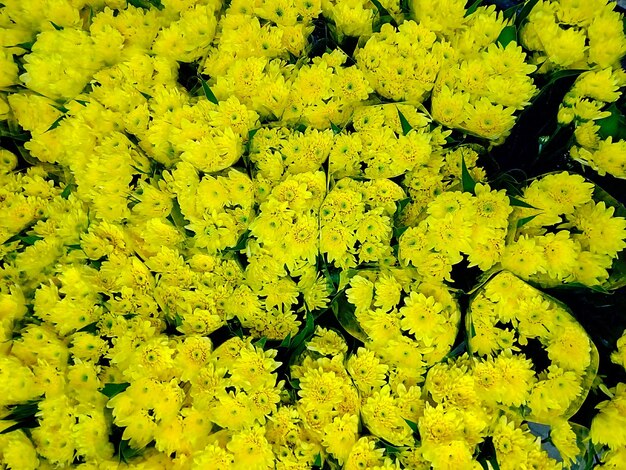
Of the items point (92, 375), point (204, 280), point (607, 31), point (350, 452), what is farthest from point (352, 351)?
point (607, 31)

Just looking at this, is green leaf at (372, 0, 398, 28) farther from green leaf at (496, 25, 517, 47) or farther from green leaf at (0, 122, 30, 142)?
green leaf at (0, 122, 30, 142)

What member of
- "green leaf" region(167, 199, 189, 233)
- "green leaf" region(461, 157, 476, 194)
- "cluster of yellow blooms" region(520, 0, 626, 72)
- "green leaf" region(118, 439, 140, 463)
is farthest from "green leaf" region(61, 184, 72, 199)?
"cluster of yellow blooms" region(520, 0, 626, 72)

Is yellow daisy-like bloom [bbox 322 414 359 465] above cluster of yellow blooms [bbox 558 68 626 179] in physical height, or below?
below

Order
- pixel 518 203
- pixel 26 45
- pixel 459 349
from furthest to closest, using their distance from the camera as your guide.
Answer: pixel 26 45
pixel 459 349
pixel 518 203

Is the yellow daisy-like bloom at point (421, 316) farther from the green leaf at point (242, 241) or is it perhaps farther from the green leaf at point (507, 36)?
the green leaf at point (507, 36)

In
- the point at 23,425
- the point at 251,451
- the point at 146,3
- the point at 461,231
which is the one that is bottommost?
the point at 23,425

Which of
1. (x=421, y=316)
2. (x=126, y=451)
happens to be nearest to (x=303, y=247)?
(x=421, y=316)

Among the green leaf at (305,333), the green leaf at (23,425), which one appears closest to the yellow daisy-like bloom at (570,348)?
the green leaf at (305,333)

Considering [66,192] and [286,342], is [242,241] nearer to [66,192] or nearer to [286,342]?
[286,342]

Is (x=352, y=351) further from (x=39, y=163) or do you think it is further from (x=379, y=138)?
(x=39, y=163)
